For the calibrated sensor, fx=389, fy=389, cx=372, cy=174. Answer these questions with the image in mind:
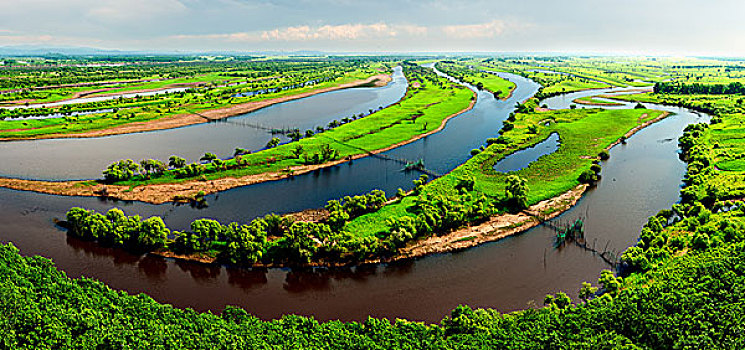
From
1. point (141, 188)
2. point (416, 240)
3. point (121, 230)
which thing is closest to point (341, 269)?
point (416, 240)

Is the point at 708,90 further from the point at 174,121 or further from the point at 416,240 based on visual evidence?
the point at 174,121

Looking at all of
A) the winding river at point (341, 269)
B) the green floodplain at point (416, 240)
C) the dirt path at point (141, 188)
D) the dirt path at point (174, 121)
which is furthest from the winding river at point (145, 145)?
the green floodplain at point (416, 240)

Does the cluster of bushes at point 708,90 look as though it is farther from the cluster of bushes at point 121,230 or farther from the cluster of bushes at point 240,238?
the cluster of bushes at point 121,230

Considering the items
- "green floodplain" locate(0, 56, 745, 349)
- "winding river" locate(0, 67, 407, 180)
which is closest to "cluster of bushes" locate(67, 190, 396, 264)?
"green floodplain" locate(0, 56, 745, 349)

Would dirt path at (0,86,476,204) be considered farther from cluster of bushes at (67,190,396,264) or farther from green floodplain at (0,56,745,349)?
cluster of bushes at (67,190,396,264)

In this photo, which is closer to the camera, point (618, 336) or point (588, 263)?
point (618, 336)

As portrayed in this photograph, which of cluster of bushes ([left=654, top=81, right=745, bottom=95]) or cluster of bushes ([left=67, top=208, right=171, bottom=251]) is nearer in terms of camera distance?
cluster of bushes ([left=67, top=208, right=171, bottom=251])

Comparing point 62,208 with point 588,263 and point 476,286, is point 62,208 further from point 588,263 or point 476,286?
point 588,263

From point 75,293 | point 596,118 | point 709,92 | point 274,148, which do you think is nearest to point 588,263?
point 75,293
